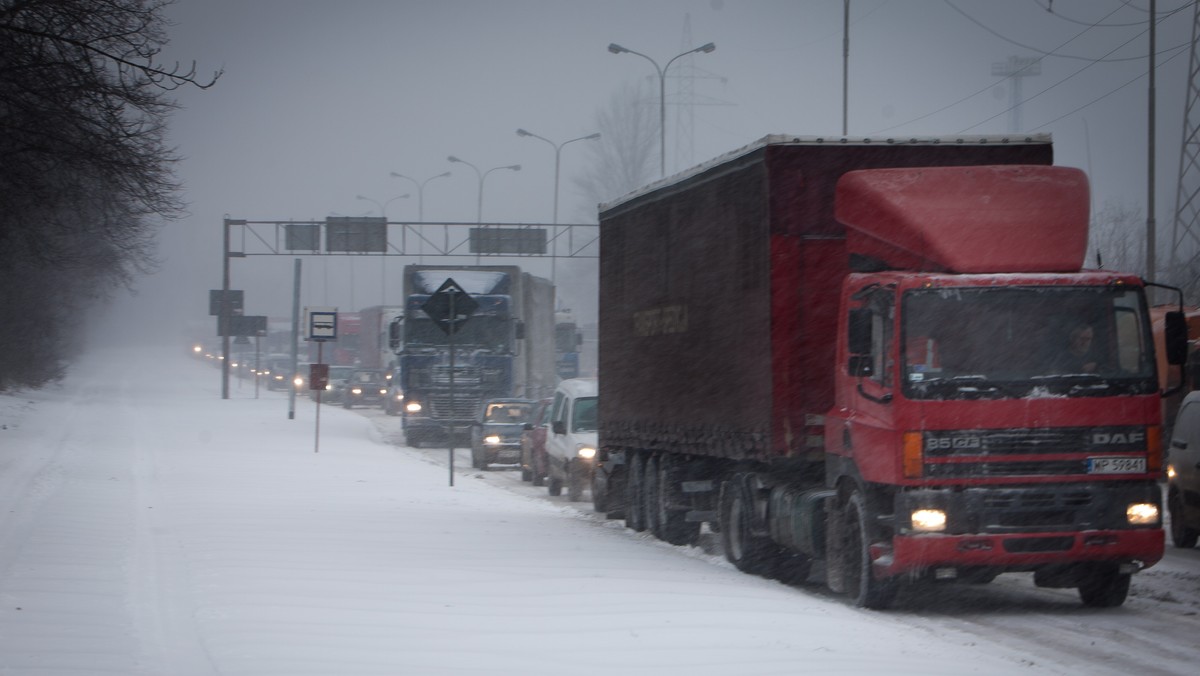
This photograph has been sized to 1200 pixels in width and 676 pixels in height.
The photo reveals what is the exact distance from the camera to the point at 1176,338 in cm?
1070

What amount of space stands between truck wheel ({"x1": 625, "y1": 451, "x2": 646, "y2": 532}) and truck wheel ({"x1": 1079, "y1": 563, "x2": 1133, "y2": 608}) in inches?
297

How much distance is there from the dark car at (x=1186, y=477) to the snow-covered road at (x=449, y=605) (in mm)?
464

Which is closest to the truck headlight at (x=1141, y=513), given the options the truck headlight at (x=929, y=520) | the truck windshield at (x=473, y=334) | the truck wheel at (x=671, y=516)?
the truck headlight at (x=929, y=520)

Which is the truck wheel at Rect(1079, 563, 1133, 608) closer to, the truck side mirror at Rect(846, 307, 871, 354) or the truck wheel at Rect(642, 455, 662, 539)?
the truck side mirror at Rect(846, 307, 871, 354)

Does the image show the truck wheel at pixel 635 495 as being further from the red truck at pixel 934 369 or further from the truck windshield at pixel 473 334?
the truck windshield at pixel 473 334

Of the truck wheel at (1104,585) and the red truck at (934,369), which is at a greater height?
the red truck at (934,369)

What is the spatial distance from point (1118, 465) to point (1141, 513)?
0.41 m

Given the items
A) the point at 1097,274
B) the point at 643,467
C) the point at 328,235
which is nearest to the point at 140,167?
the point at 643,467

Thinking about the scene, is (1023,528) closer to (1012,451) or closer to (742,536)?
(1012,451)

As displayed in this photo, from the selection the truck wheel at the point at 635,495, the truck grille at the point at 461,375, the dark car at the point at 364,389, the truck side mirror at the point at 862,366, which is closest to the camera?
the truck side mirror at the point at 862,366

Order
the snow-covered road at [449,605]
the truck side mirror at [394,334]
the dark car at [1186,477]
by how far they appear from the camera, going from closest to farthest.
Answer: the snow-covered road at [449,605], the dark car at [1186,477], the truck side mirror at [394,334]

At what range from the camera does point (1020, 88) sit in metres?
64.2

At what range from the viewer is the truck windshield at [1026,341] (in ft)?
34.7

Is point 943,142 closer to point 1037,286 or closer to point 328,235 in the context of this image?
point 1037,286
